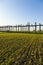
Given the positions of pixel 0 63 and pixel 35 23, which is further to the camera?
pixel 35 23

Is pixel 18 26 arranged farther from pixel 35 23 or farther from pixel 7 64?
pixel 7 64

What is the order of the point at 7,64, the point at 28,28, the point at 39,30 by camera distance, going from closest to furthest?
the point at 7,64, the point at 39,30, the point at 28,28

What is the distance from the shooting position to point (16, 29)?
74.1 meters

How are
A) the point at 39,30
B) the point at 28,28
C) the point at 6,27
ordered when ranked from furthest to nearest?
the point at 6,27
the point at 28,28
the point at 39,30

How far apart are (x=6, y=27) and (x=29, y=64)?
2899 inches

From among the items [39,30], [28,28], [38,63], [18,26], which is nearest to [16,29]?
[18,26]

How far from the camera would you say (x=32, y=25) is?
69500 mm

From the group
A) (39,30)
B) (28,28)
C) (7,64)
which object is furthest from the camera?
(28,28)

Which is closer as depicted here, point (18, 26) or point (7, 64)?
point (7, 64)

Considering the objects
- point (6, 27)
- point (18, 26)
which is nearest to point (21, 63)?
point (18, 26)

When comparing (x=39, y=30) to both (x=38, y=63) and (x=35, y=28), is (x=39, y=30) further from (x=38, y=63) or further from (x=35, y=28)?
(x=38, y=63)

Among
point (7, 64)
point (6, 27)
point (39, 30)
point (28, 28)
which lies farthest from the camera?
point (6, 27)

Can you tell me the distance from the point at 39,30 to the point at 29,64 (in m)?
60.1

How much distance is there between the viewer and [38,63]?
7.29m
